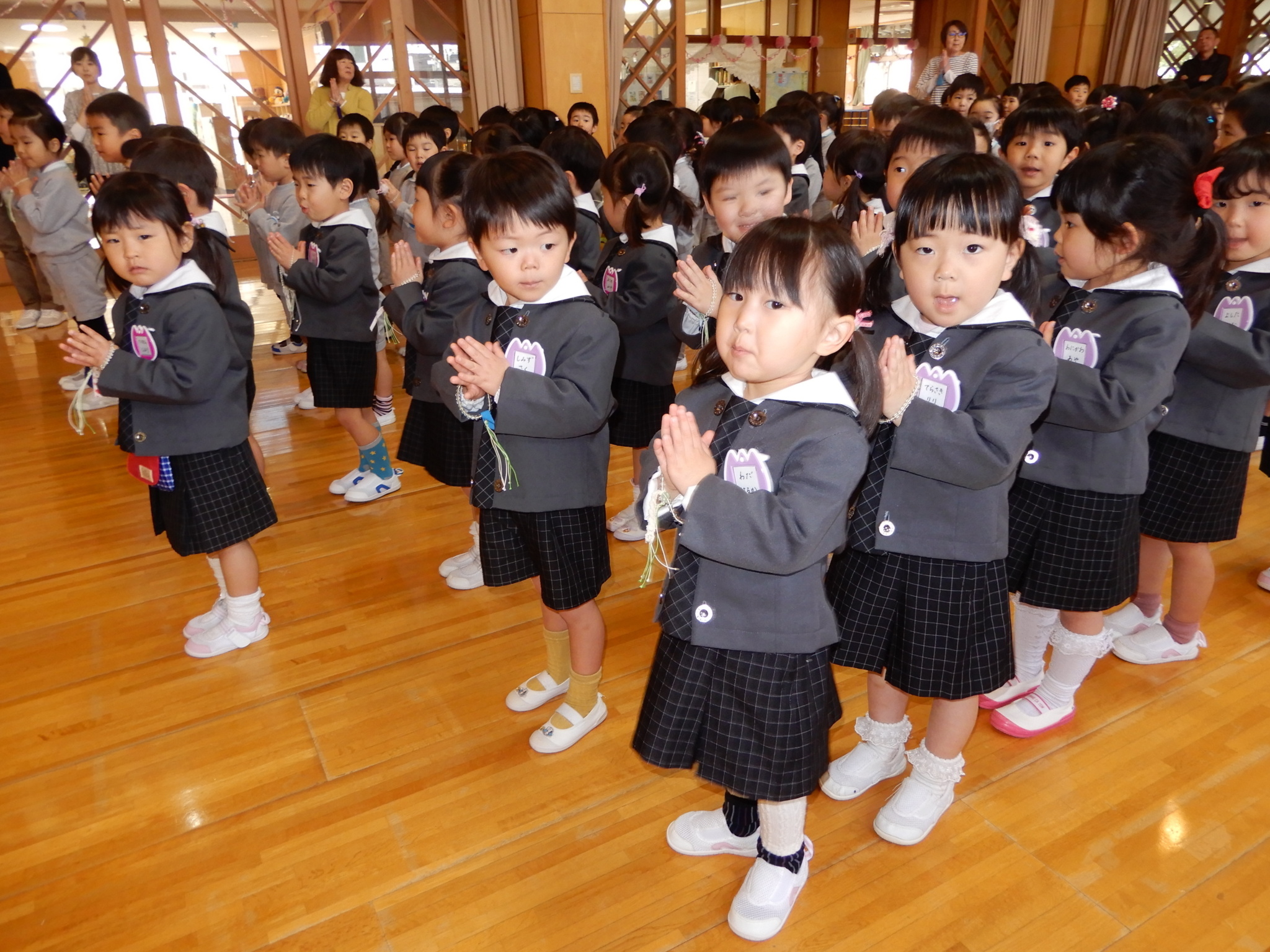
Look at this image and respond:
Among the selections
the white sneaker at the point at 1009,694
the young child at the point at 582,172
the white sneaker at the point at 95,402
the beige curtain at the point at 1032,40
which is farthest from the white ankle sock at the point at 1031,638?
the beige curtain at the point at 1032,40

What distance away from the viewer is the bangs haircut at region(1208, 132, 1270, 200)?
1686 mm

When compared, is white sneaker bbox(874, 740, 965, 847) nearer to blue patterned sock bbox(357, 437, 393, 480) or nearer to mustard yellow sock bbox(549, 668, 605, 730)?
mustard yellow sock bbox(549, 668, 605, 730)

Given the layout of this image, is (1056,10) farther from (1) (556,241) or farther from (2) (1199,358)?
Answer: (1) (556,241)

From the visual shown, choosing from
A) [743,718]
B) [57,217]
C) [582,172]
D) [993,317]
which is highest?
[582,172]

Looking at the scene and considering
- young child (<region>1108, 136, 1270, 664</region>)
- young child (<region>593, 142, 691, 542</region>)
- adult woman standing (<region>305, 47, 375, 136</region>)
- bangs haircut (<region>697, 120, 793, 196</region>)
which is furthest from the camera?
adult woman standing (<region>305, 47, 375, 136</region>)

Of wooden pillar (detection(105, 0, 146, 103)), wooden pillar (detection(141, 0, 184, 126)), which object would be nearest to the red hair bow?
wooden pillar (detection(141, 0, 184, 126))

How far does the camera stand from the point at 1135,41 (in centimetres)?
961

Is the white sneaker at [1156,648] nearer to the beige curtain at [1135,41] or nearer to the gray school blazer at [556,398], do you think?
the gray school blazer at [556,398]

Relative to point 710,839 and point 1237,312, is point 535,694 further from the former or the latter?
point 1237,312

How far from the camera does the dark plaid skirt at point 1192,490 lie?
1797 millimetres

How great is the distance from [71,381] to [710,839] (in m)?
4.02

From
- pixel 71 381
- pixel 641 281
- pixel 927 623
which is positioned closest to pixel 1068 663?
pixel 927 623

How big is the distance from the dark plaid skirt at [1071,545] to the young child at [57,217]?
3826mm

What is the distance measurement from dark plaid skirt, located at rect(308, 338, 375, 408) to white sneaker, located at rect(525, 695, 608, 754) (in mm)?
1386
